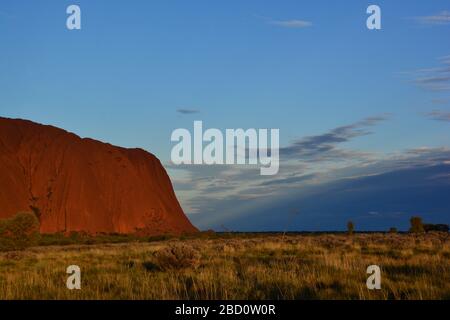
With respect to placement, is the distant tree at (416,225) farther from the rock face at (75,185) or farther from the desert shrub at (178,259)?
the desert shrub at (178,259)

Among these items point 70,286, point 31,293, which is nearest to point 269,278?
point 70,286

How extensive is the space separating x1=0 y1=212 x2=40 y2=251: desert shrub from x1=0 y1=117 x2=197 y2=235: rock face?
97.1 feet

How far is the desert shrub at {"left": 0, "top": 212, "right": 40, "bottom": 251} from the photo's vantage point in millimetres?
33125

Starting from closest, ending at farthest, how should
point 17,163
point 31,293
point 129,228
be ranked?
point 31,293 < point 17,163 < point 129,228

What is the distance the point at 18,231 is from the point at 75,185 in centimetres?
3985

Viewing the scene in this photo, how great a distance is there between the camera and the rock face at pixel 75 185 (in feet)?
219

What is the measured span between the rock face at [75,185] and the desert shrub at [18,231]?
29608 millimetres

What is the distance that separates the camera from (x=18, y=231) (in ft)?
112

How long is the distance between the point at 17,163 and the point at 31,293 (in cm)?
6236

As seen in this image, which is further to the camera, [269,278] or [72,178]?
[72,178]

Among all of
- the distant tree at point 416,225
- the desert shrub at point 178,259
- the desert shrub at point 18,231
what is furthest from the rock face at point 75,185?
the desert shrub at point 178,259

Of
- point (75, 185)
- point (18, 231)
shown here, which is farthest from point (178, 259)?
point (75, 185)

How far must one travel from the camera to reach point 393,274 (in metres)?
12.7

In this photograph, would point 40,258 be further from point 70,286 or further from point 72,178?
point 72,178
